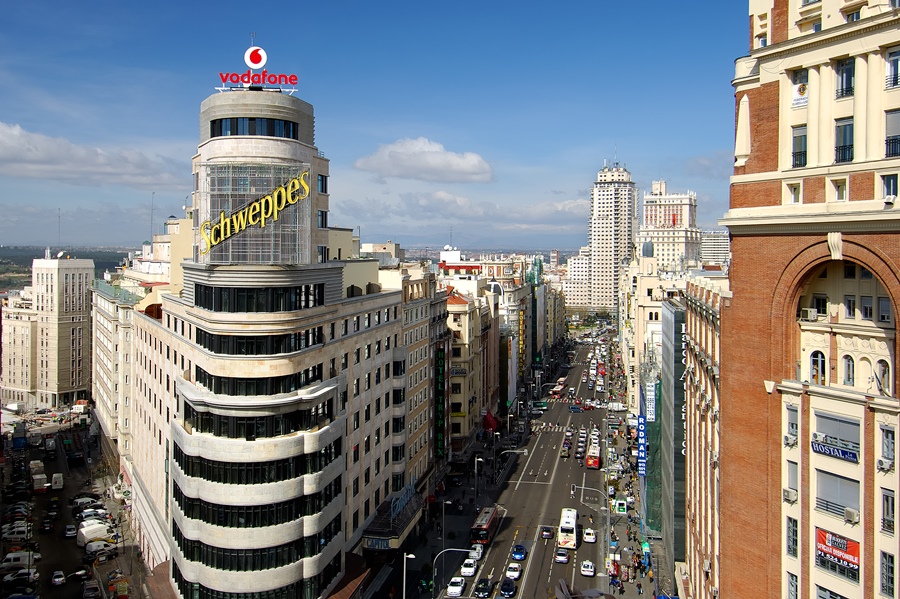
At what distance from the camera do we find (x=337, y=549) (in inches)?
2443

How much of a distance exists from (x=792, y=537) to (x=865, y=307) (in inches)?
423

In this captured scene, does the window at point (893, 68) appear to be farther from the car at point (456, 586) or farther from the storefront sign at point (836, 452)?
the car at point (456, 586)

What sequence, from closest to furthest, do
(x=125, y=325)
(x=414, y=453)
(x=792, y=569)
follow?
(x=792, y=569) → (x=414, y=453) → (x=125, y=325)

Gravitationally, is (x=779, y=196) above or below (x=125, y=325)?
above

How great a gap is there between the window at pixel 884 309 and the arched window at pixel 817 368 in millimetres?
3047

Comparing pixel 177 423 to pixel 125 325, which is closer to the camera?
pixel 177 423

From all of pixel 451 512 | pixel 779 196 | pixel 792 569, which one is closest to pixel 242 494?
pixel 792 569

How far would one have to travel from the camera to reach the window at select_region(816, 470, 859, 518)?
3069 cm

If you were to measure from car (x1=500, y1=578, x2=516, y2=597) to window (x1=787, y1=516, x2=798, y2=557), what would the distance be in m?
47.1

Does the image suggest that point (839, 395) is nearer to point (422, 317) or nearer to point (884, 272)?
point (884, 272)

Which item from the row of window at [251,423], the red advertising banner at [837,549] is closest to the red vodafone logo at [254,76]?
the row of window at [251,423]

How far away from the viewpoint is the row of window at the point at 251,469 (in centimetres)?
5366

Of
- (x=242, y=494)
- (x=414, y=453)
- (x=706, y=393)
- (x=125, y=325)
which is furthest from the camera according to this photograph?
(x=125, y=325)

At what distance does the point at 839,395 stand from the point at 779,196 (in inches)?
356
